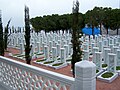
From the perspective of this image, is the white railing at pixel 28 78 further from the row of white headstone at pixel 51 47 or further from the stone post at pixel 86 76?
the row of white headstone at pixel 51 47

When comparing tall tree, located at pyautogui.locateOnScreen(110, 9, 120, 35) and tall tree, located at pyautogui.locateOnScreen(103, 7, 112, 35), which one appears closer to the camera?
tall tree, located at pyautogui.locateOnScreen(110, 9, 120, 35)

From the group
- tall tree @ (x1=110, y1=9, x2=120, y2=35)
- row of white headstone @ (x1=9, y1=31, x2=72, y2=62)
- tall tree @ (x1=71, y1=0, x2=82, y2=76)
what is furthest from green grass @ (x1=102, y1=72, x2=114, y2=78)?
tall tree @ (x1=110, y1=9, x2=120, y2=35)

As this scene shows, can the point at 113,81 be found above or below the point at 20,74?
below

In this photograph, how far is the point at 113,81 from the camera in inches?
222

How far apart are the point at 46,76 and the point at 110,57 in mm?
3931

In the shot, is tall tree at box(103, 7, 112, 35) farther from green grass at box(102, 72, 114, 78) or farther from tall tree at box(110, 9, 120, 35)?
green grass at box(102, 72, 114, 78)

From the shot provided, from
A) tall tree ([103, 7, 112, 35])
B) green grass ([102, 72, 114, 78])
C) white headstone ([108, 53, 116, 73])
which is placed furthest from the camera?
tall tree ([103, 7, 112, 35])

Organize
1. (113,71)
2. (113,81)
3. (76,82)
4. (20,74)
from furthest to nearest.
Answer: (113,71) < (113,81) < (20,74) < (76,82)

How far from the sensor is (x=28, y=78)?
143 inches

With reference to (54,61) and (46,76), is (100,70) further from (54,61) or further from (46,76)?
(46,76)

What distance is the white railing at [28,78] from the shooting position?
2.77 meters

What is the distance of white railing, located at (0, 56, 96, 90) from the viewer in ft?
7.12

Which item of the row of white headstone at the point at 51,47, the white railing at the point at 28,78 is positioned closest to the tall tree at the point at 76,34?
the white railing at the point at 28,78

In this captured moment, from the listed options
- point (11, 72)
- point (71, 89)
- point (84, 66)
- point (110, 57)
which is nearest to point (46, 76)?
point (71, 89)
